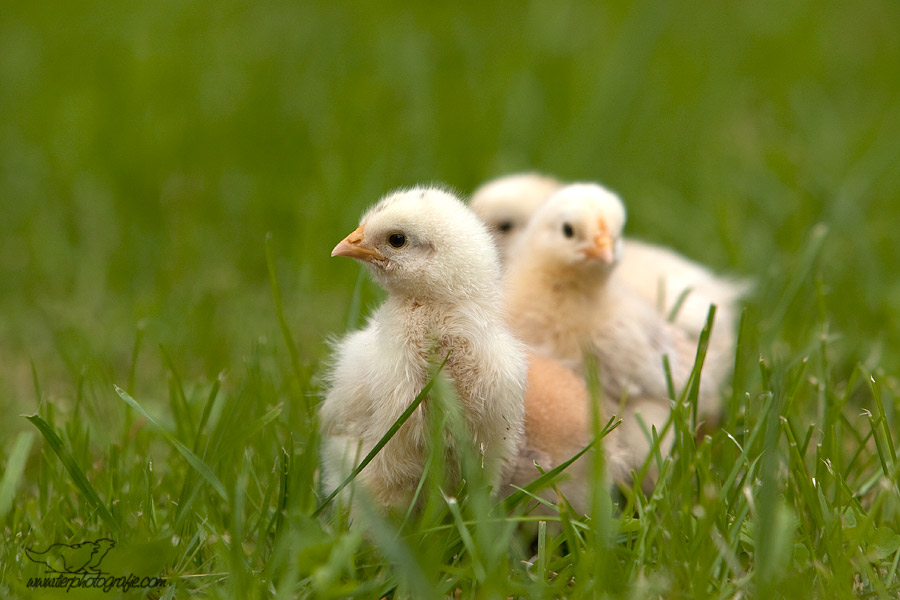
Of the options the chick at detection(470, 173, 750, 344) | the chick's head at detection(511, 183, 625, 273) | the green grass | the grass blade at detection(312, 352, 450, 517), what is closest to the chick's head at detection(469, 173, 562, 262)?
the chick at detection(470, 173, 750, 344)

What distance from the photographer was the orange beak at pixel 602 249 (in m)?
3.09

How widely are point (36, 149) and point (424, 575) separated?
13.5 ft

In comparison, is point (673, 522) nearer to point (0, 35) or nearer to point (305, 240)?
point (305, 240)

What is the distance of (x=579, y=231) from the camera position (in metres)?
3.17

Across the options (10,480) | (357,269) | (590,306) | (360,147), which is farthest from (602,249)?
(360,147)

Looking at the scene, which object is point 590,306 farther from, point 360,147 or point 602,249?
point 360,147

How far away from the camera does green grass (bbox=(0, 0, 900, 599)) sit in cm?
222

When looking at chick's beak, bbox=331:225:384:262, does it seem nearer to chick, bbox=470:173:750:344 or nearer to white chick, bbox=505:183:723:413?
white chick, bbox=505:183:723:413

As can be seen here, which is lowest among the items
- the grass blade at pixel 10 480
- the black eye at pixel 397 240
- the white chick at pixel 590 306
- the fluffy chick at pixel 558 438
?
the grass blade at pixel 10 480

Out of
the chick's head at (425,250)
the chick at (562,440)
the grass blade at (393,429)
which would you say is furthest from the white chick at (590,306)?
the grass blade at (393,429)

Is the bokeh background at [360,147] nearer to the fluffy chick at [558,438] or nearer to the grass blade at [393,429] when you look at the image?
the fluffy chick at [558,438]

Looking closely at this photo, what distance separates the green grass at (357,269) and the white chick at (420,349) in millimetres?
124

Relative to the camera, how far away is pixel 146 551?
216cm

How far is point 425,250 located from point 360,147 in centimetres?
277
